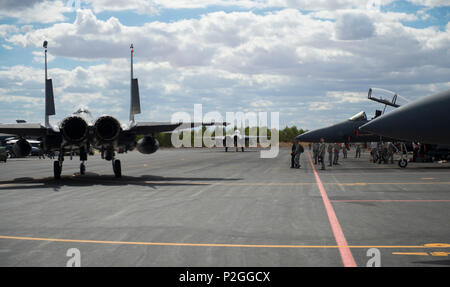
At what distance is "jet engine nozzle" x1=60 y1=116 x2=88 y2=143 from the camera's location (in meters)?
16.4

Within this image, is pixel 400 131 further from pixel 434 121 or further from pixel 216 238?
pixel 216 238

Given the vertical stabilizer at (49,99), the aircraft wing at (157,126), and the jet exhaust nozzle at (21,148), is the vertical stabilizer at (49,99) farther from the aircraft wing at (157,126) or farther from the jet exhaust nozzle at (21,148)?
the aircraft wing at (157,126)

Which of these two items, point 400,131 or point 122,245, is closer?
point 400,131

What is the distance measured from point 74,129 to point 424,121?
46.4ft

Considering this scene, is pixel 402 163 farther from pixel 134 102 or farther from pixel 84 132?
pixel 84 132

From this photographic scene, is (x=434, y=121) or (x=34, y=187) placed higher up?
(x=434, y=121)

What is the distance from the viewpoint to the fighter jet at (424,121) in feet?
16.5

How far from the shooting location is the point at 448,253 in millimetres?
5562

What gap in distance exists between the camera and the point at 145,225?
7715mm

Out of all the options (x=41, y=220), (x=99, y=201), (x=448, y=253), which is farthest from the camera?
(x=99, y=201)

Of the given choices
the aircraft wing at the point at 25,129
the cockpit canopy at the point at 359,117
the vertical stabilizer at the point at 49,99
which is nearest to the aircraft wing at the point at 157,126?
the aircraft wing at the point at 25,129

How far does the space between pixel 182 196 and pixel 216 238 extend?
18.0 ft
